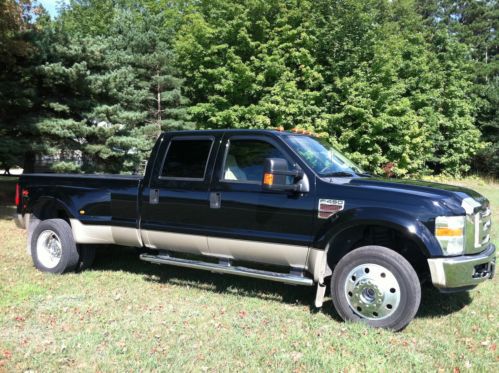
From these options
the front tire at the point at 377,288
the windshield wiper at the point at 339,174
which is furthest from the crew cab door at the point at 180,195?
the front tire at the point at 377,288

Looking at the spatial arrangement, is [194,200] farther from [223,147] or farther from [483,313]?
[483,313]

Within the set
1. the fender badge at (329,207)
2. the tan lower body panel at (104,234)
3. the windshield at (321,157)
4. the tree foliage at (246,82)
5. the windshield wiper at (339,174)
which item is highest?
the tree foliage at (246,82)

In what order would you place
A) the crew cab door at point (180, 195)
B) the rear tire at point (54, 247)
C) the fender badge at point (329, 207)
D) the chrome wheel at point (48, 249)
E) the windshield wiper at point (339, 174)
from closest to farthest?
1. the fender badge at point (329, 207)
2. the windshield wiper at point (339, 174)
3. the crew cab door at point (180, 195)
4. the rear tire at point (54, 247)
5. the chrome wheel at point (48, 249)

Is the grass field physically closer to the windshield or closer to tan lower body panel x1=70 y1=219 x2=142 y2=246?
tan lower body panel x1=70 y1=219 x2=142 y2=246

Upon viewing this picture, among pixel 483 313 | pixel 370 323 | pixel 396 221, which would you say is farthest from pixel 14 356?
pixel 483 313

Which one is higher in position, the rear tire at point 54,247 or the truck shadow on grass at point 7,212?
the rear tire at point 54,247

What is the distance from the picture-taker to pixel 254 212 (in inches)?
215

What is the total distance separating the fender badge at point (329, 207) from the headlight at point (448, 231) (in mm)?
919

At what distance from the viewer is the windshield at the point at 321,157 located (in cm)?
548

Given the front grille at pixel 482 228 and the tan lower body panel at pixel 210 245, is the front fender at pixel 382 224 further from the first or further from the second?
the front grille at pixel 482 228

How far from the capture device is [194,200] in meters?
5.87

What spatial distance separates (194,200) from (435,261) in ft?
8.97

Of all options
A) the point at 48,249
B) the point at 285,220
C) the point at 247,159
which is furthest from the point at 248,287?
the point at 48,249

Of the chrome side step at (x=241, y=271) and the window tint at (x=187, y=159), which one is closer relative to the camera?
the chrome side step at (x=241, y=271)
